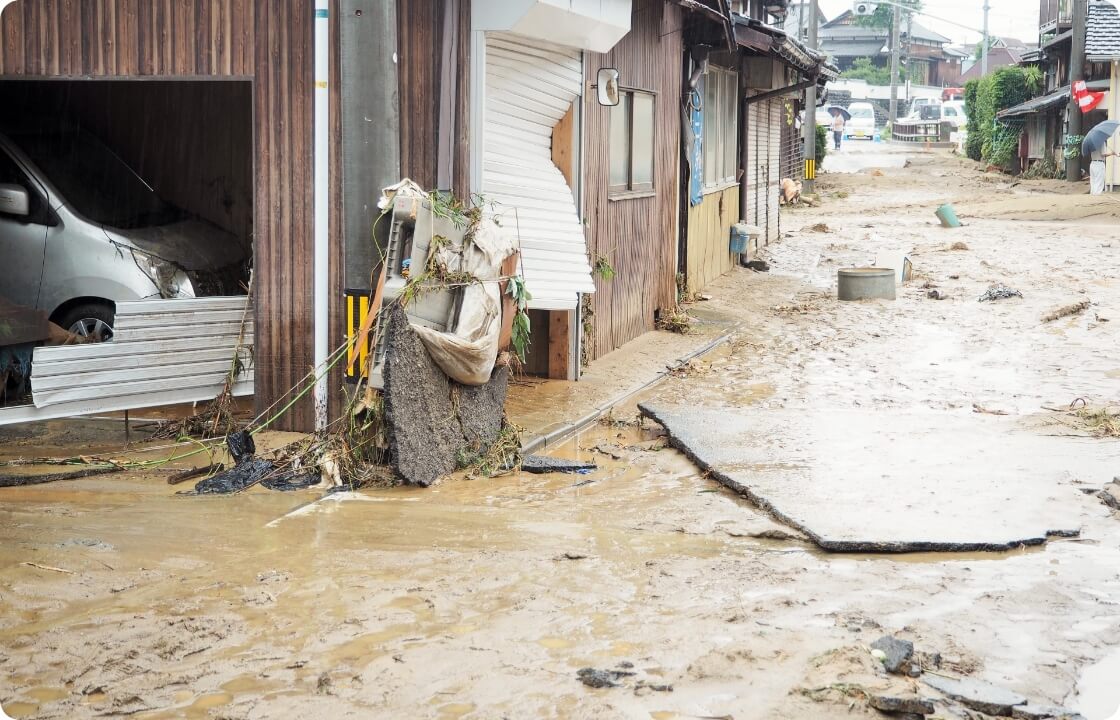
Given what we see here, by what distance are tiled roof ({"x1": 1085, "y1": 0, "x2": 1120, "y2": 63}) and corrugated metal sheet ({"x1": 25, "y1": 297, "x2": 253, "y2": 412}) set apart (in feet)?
101

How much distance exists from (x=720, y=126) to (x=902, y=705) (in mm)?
15142

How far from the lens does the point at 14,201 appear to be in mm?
9195

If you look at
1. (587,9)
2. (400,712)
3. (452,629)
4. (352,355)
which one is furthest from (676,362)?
(400,712)

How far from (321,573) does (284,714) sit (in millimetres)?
1534

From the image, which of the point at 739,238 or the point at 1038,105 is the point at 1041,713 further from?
the point at 1038,105

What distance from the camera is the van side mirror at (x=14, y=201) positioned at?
9195 mm

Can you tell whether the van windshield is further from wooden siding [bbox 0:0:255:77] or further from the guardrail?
the guardrail

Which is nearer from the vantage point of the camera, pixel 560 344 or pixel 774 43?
pixel 560 344

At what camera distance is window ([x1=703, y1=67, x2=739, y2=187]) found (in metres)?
17.2

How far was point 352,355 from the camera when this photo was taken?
7922mm

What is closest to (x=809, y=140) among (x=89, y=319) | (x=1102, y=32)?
(x=1102, y=32)

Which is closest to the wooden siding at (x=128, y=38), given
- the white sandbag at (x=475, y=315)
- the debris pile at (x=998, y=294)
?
the white sandbag at (x=475, y=315)

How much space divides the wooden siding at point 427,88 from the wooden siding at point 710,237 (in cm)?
776

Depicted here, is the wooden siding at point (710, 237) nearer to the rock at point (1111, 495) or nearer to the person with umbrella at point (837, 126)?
the rock at point (1111, 495)
